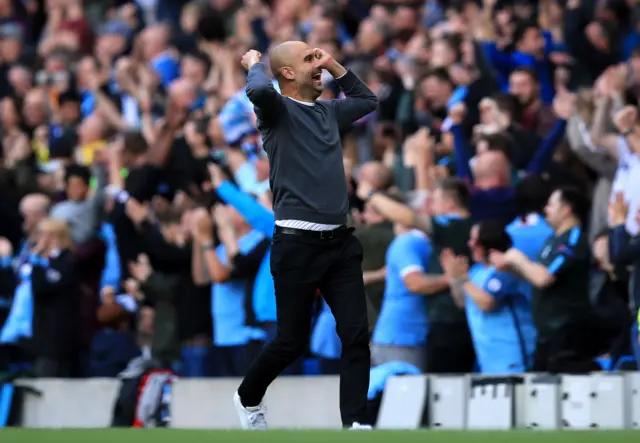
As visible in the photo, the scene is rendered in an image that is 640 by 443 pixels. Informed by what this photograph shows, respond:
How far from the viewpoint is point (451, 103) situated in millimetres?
13117

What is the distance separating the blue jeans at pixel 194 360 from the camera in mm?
12461

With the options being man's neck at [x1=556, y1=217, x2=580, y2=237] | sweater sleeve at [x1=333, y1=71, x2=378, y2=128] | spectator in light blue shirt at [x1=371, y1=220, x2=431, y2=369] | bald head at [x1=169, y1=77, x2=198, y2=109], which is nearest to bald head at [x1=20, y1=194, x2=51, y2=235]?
bald head at [x1=169, y1=77, x2=198, y2=109]

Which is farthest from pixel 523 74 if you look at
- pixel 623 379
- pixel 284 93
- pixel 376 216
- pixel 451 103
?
pixel 284 93

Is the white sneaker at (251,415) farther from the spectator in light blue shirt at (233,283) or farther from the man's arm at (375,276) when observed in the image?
the spectator in light blue shirt at (233,283)

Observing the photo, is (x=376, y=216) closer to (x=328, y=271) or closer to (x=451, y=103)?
(x=451, y=103)

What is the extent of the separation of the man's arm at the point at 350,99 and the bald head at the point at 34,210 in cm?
687

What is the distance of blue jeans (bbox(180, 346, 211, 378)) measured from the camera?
12.5 meters

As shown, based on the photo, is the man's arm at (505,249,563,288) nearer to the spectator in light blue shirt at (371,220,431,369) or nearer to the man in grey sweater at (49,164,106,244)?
the spectator in light blue shirt at (371,220,431,369)

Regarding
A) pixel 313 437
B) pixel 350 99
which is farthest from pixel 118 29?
pixel 313 437

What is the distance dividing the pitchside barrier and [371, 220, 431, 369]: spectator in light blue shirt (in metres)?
0.45

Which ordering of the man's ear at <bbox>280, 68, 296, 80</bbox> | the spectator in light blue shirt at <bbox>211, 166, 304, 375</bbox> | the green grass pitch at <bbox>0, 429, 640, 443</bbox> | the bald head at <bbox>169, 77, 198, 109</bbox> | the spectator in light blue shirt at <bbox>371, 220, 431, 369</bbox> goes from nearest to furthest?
the green grass pitch at <bbox>0, 429, 640, 443</bbox> < the man's ear at <bbox>280, 68, 296, 80</bbox> < the spectator in light blue shirt at <bbox>371, 220, 431, 369</bbox> < the spectator in light blue shirt at <bbox>211, 166, 304, 375</bbox> < the bald head at <bbox>169, 77, 198, 109</bbox>

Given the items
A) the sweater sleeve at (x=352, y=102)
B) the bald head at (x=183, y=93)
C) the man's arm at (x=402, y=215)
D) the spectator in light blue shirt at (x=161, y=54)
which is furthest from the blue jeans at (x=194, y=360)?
the sweater sleeve at (x=352, y=102)

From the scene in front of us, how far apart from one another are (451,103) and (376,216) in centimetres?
214

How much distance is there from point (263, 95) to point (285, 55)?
0.35 meters
